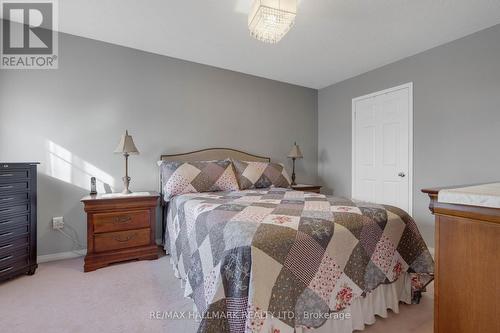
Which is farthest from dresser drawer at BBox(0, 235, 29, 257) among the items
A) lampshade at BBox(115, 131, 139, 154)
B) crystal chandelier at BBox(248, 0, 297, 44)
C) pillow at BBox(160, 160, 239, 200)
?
crystal chandelier at BBox(248, 0, 297, 44)

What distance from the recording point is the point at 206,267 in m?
1.36

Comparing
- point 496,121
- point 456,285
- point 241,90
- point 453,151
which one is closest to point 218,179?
point 241,90

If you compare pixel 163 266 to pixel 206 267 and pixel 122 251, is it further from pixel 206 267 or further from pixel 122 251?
pixel 206 267

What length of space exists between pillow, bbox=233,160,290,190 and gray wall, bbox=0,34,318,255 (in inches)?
22.2

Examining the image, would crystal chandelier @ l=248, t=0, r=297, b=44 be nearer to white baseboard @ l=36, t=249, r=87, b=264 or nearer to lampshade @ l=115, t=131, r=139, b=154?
lampshade @ l=115, t=131, r=139, b=154

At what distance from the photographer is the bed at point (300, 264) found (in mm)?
1137

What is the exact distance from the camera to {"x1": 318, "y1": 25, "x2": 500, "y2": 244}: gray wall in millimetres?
2348

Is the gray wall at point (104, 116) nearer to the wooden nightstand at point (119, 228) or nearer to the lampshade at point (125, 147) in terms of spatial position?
the lampshade at point (125, 147)

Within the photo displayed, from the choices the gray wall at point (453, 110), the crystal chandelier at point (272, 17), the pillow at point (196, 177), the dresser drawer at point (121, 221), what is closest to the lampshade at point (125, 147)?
the pillow at point (196, 177)

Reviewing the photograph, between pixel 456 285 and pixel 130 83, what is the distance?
332 cm

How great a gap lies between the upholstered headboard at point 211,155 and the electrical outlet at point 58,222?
3.98 ft

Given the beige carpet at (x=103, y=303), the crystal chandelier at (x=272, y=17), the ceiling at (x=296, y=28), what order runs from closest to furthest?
the beige carpet at (x=103, y=303), the crystal chandelier at (x=272, y=17), the ceiling at (x=296, y=28)

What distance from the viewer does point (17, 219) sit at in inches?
83.3

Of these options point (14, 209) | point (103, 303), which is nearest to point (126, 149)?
point (14, 209)
